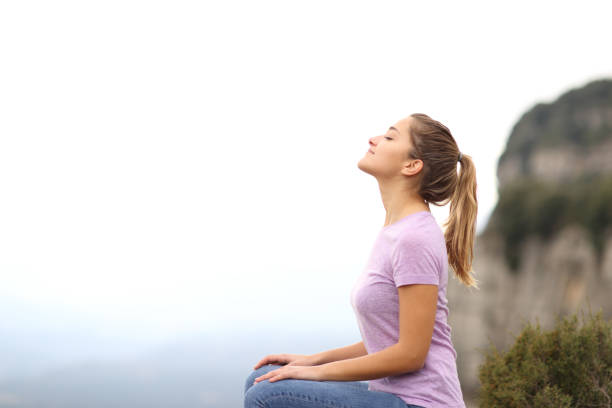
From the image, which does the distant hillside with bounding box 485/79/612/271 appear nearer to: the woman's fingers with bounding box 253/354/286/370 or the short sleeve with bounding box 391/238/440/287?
the woman's fingers with bounding box 253/354/286/370

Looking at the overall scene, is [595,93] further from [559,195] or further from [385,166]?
[385,166]

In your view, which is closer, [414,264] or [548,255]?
[414,264]

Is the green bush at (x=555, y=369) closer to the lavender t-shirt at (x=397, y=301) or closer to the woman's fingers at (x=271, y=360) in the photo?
the lavender t-shirt at (x=397, y=301)

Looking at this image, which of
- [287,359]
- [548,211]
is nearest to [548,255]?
[548,211]

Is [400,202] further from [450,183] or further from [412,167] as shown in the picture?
[450,183]

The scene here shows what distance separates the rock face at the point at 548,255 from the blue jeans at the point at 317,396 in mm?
23542

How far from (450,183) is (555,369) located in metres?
1.84

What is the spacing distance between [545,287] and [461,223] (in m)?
35.8

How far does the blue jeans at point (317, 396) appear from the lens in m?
2.79

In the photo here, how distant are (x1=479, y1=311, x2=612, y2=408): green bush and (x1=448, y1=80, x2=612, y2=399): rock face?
2164 cm

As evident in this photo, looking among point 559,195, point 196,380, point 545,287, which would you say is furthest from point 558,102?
point 196,380

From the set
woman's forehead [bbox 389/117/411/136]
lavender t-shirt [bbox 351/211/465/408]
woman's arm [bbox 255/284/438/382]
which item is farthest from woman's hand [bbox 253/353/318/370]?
woman's forehead [bbox 389/117/411/136]

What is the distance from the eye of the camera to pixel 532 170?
51.7 m

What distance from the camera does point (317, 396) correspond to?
2791 mm
